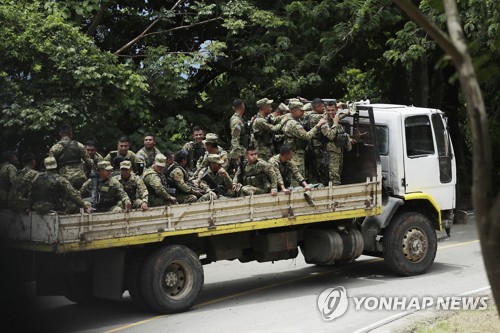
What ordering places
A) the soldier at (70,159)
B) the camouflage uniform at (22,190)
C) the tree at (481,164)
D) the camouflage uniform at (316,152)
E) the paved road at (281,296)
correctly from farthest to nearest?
the camouflage uniform at (316,152) → the soldier at (70,159) → the camouflage uniform at (22,190) → the paved road at (281,296) → the tree at (481,164)

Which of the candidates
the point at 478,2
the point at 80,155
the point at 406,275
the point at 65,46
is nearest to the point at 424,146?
A: the point at 406,275

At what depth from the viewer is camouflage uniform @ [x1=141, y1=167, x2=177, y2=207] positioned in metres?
12.3

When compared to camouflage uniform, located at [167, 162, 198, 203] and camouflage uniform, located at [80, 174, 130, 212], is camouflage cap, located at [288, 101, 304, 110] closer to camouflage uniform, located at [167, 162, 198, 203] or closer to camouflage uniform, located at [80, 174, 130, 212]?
camouflage uniform, located at [167, 162, 198, 203]

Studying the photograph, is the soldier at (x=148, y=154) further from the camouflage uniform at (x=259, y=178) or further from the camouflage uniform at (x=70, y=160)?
the camouflage uniform at (x=259, y=178)

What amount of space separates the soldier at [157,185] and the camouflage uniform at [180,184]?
0.20 m

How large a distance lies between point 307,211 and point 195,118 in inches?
261

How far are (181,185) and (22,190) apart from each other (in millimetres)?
2090

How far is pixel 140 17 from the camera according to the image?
19.2 meters

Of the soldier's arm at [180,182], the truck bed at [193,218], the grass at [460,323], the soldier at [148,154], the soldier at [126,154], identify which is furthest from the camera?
the soldier at [148,154]

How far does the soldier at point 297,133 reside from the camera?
13.7 m

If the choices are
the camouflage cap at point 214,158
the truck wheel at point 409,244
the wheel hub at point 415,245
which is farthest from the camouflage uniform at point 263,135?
the wheel hub at point 415,245

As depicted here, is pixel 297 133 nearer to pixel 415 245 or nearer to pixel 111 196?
pixel 415 245

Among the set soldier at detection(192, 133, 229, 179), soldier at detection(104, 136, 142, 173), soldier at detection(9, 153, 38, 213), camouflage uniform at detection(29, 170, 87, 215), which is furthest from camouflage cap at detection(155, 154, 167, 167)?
soldier at detection(9, 153, 38, 213)

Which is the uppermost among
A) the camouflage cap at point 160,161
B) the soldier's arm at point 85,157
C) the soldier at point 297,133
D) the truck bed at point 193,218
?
the soldier at point 297,133
